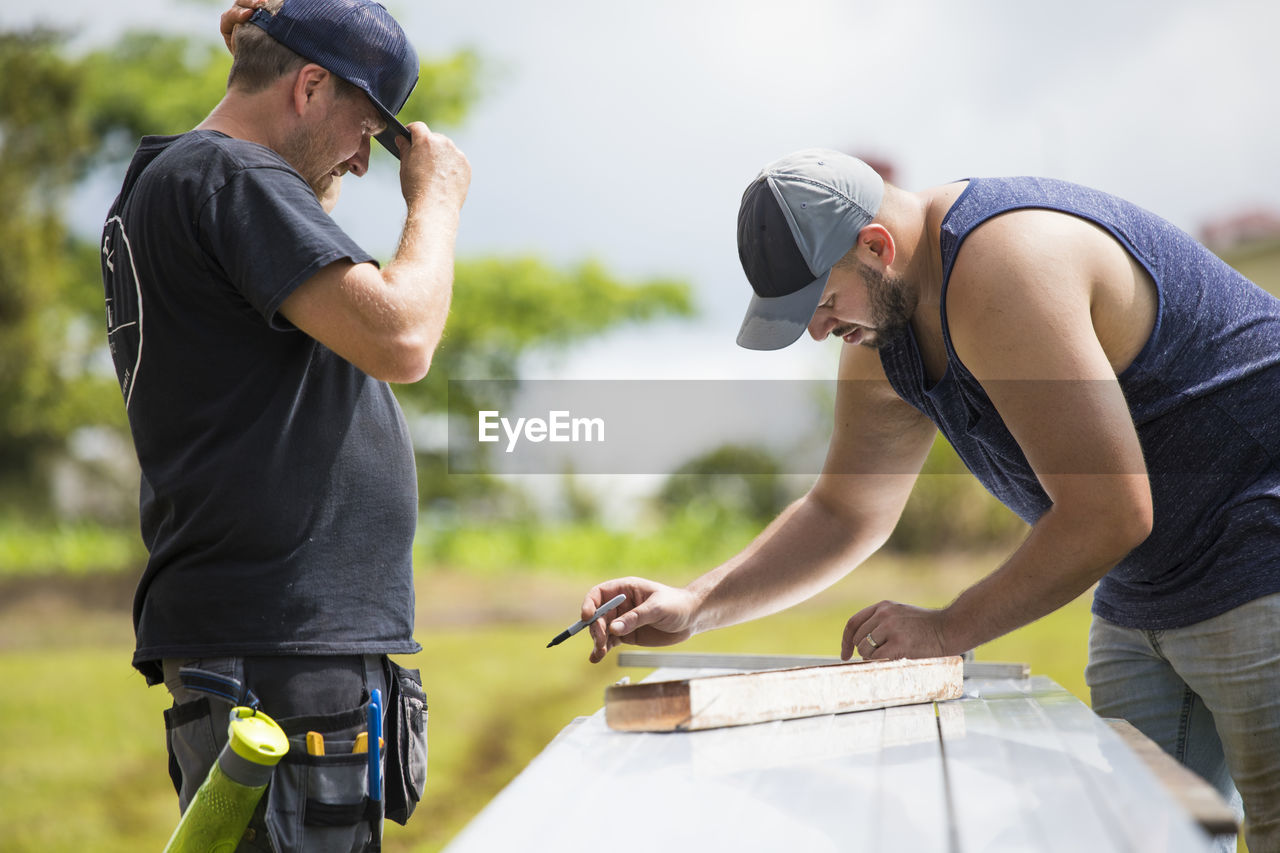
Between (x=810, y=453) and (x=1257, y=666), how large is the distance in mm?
6726

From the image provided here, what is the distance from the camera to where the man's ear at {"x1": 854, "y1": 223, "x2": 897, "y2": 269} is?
1510mm

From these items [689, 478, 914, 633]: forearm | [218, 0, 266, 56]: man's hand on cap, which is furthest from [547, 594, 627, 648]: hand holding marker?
[218, 0, 266, 56]: man's hand on cap

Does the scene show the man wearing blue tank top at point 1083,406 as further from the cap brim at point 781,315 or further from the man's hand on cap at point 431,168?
the man's hand on cap at point 431,168

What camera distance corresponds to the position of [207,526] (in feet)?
4.19

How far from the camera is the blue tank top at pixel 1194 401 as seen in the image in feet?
4.58

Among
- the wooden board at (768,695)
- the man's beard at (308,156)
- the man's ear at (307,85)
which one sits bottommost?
the wooden board at (768,695)

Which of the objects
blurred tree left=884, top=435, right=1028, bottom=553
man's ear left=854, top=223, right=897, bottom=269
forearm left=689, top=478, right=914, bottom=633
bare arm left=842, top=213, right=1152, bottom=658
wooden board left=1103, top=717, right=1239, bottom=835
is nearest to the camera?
wooden board left=1103, top=717, right=1239, bottom=835

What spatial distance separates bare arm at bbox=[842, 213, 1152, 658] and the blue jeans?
0.82 feet

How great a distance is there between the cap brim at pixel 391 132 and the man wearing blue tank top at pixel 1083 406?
Answer: 0.51 m

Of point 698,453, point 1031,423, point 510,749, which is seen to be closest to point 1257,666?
point 1031,423

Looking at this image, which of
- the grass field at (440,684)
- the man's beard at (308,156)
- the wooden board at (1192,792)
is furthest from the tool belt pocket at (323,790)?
the grass field at (440,684)

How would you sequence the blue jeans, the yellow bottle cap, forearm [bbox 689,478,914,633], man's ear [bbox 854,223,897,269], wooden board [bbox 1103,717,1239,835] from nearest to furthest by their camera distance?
wooden board [bbox 1103,717,1239,835]
the yellow bottle cap
the blue jeans
man's ear [bbox 854,223,897,269]
forearm [bbox 689,478,914,633]

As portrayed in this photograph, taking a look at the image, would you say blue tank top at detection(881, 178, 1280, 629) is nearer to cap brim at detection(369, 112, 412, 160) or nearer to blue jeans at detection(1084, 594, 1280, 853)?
blue jeans at detection(1084, 594, 1280, 853)

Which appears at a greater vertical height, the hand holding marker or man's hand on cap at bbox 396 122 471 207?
man's hand on cap at bbox 396 122 471 207
